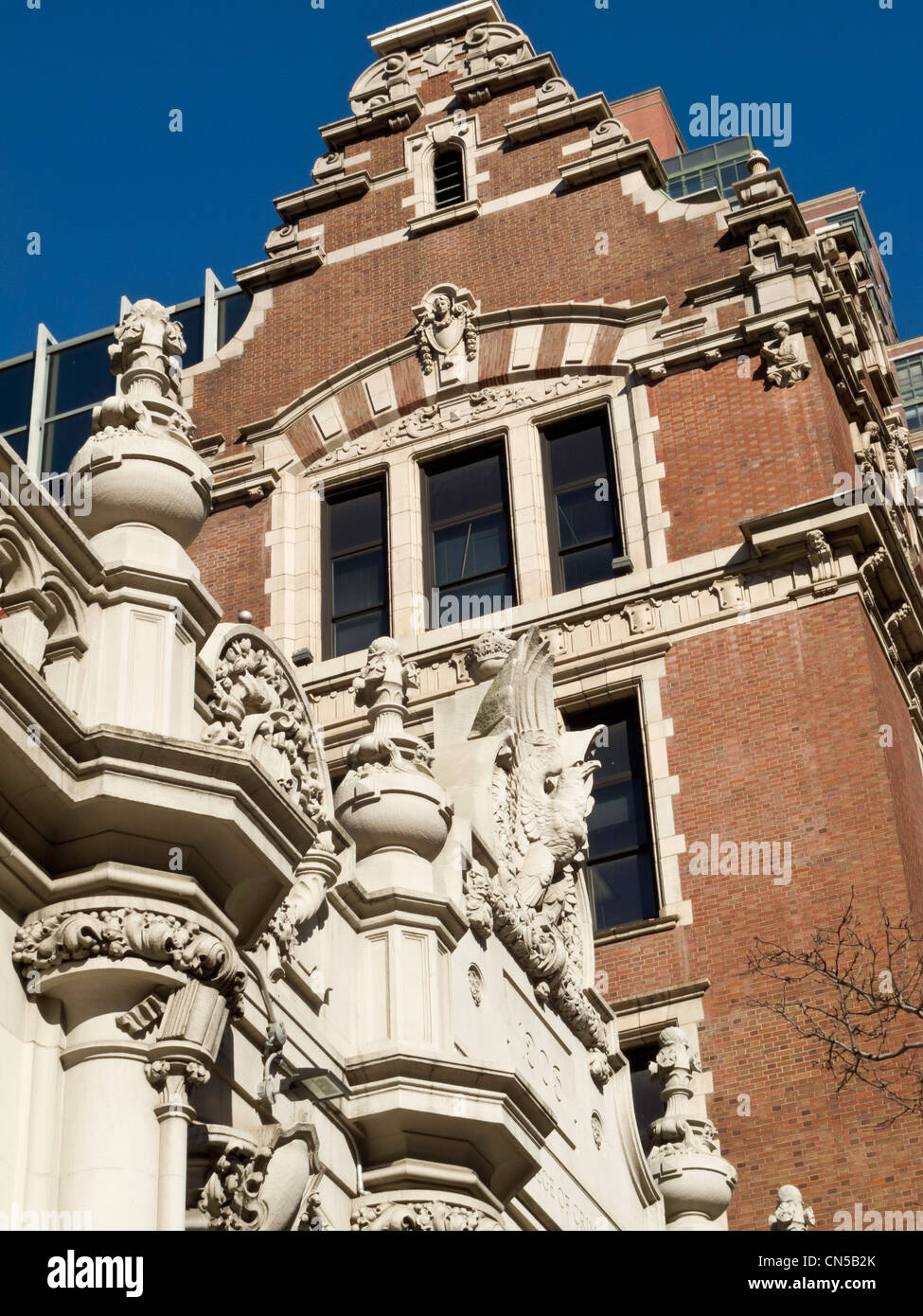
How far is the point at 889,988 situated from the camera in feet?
73.6

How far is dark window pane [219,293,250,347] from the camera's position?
1925 inches

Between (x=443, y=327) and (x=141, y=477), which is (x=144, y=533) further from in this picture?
(x=443, y=327)

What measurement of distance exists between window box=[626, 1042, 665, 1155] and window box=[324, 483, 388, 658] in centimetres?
733

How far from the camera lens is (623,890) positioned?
2534 cm

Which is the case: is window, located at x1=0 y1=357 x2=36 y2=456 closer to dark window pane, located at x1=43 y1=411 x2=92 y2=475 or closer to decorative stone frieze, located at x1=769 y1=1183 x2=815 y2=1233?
dark window pane, located at x1=43 y1=411 x2=92 y2=475

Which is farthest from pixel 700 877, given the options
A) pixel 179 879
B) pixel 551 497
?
pixel 179 879

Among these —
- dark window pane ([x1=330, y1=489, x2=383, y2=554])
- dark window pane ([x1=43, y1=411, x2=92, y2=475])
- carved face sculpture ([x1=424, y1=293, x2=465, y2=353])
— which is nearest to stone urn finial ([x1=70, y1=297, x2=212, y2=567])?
dark window pane ([x1=330, y1=489, x2=383, y2=554])

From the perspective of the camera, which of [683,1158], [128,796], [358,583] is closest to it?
[128,796]

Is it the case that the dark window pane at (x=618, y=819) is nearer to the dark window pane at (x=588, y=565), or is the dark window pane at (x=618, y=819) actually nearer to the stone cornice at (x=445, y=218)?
the dark window pane at (x=588, y=565)

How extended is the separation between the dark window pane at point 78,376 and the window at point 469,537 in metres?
20.1

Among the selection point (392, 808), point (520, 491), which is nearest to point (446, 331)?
point (520, 491)

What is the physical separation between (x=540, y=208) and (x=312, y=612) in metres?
6.85

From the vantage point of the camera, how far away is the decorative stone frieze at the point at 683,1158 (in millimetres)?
19922

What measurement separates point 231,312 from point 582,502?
22288 mm
